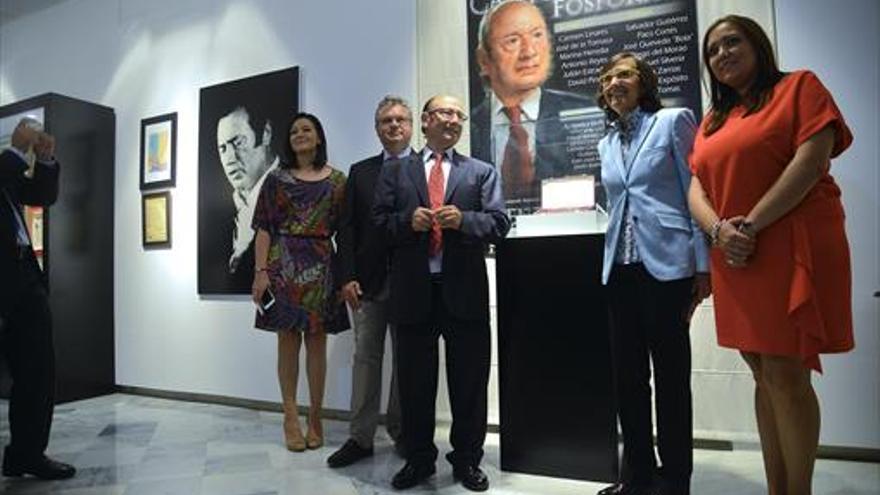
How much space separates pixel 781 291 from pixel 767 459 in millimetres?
515

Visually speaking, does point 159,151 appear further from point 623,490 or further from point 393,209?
point 623,490

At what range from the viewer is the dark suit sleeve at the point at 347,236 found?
2.45m

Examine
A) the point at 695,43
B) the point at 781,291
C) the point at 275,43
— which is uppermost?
the point at 275,43

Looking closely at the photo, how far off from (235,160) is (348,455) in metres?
2.21

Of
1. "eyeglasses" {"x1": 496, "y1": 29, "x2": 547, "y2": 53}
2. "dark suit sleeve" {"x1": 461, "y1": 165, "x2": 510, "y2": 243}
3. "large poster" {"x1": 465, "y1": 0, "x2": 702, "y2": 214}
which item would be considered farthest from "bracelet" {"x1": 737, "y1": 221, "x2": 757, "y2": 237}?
"eyeglasses" {"x1": 496, "y1": 29, "x2": 547, "y2": 53}

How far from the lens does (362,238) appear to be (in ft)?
8.17

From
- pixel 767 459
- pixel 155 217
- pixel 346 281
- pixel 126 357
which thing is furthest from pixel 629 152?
pixel 126 357

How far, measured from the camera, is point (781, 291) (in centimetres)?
146

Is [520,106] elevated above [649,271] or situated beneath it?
elevated above

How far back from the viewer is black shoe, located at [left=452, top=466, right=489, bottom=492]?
81.2 inches

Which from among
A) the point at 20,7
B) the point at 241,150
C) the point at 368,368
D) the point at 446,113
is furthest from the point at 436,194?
the point at 20,7

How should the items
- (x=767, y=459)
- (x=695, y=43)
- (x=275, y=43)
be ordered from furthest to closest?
(x=275, y=43), (x=695, y=43), (x=767, y=459)

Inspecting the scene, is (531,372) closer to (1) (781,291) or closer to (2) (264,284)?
(1) (781,291)

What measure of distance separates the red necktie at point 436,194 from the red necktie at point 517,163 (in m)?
0.83
